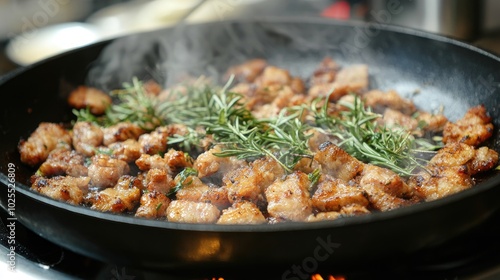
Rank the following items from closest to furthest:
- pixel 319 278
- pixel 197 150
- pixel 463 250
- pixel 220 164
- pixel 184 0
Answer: pixel 319 278
pixel 463 250
pixel 220 164
pixel 197 150
pixel 184 0

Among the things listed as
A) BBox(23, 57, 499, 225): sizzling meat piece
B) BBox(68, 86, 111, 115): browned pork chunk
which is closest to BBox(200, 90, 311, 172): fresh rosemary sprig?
BBox(23, 57, 499, 225): sizzling meat piece

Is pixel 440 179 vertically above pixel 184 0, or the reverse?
pixel 184 0

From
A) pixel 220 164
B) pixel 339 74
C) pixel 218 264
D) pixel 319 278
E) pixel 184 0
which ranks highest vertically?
pixel 184 0

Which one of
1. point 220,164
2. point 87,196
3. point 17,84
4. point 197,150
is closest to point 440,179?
point 220,164

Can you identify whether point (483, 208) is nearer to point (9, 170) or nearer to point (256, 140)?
point (256, 140)

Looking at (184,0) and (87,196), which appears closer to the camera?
(87,196)

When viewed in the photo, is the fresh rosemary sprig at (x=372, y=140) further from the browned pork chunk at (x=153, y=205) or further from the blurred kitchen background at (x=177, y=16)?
the blurred kitchen background at (x=177, y=16)

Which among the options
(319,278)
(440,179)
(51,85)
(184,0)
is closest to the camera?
(319,278)
